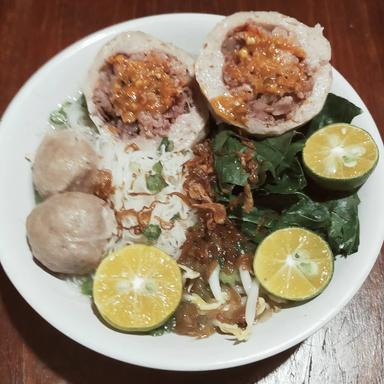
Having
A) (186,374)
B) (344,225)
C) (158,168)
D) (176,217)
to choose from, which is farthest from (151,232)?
(344,225)

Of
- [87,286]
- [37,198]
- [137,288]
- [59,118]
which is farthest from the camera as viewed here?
[59,118]

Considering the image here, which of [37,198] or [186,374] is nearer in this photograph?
[186,374]

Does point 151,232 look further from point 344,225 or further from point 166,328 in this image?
point 344,225

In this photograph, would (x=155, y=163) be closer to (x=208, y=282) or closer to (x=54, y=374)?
(x=208, y=282)

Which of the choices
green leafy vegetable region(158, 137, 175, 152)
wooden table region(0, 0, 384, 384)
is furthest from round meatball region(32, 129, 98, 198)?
wooden table region(0, 0, 384, 384)

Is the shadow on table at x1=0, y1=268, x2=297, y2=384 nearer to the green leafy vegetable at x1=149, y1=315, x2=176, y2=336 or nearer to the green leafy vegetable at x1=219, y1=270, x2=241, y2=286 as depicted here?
the green leafy vegetable at x1=149, y1=315, x2=176, y2=336

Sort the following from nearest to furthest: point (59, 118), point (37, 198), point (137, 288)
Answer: point (137, 288) < point (37, 198) < point (59, 118)
